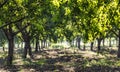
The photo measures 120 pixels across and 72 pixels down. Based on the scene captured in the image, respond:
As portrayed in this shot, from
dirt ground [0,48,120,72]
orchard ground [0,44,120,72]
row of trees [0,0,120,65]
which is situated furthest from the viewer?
orchard ground [0,44,120,72]

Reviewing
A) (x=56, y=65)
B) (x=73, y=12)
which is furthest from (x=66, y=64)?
(x=73, y=12)

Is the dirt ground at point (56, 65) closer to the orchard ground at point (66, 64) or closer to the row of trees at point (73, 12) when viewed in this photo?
the orchard ground at point (66, 64)

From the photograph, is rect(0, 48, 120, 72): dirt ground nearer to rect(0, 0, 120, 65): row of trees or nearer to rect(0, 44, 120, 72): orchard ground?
rect(0, 44, 120, 72): orchard ground

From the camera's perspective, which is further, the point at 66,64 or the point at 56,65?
the point at 66,64

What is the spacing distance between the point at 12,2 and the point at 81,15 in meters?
6.93

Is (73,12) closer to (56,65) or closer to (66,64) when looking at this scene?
(56,65)

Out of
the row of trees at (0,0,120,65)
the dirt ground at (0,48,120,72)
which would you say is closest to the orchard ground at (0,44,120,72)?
the dirt ground at (0,48,120,72)

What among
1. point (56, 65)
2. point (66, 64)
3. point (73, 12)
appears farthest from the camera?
point (66, 64)

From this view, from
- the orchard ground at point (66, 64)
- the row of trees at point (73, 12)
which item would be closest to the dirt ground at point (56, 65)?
the orchard ground at point (66, 64)

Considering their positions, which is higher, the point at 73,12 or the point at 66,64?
the point at 73,12

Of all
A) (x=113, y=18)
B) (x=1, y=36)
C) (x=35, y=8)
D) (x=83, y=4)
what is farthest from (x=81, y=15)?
(x=1, y=36)

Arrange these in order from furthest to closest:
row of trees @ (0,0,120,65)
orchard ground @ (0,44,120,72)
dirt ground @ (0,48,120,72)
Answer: orchard ground @ (0,44,120,72)
dirt ground @ (0,48,120,72)
row of trees @ (0,0,120,65)

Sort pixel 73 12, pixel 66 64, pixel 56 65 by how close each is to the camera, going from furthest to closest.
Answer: pixel 66 64, pixel 56 65, pixel 73 12

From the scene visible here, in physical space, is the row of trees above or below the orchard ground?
above
